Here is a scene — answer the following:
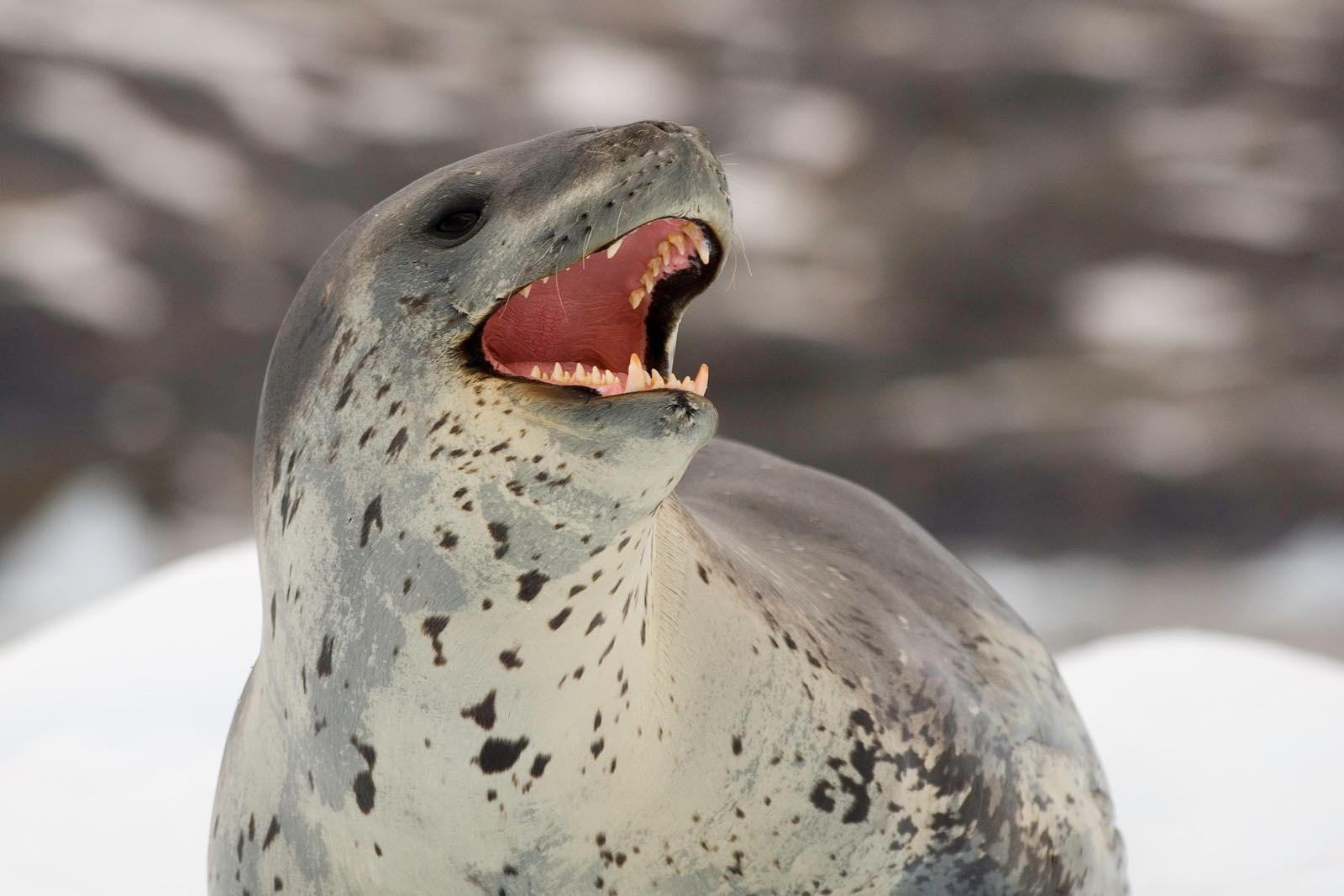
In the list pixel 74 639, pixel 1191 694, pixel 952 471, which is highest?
pixel 952 471

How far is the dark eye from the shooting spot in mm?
986

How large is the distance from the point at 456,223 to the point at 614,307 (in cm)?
13

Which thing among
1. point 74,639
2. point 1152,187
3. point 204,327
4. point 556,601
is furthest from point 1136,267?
point 556,601

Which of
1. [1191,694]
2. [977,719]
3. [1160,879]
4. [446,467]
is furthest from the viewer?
[1191,694]

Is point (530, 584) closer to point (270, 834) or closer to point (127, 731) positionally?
point (270, 834)

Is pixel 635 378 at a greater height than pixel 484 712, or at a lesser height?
greater

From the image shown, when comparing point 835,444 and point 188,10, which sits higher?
point 188,10

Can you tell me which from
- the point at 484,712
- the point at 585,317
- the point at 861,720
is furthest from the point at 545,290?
the point at 861,720

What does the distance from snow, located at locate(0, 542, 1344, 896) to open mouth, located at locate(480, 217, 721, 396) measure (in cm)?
106

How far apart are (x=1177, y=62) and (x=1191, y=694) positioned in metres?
2.75

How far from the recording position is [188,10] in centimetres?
441

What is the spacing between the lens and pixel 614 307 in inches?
40.9

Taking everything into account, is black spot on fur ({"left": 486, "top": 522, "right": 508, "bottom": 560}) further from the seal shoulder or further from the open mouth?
the seal shoulder

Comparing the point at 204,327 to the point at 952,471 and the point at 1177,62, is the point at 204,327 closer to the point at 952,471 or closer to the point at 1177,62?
the point at 952,471
